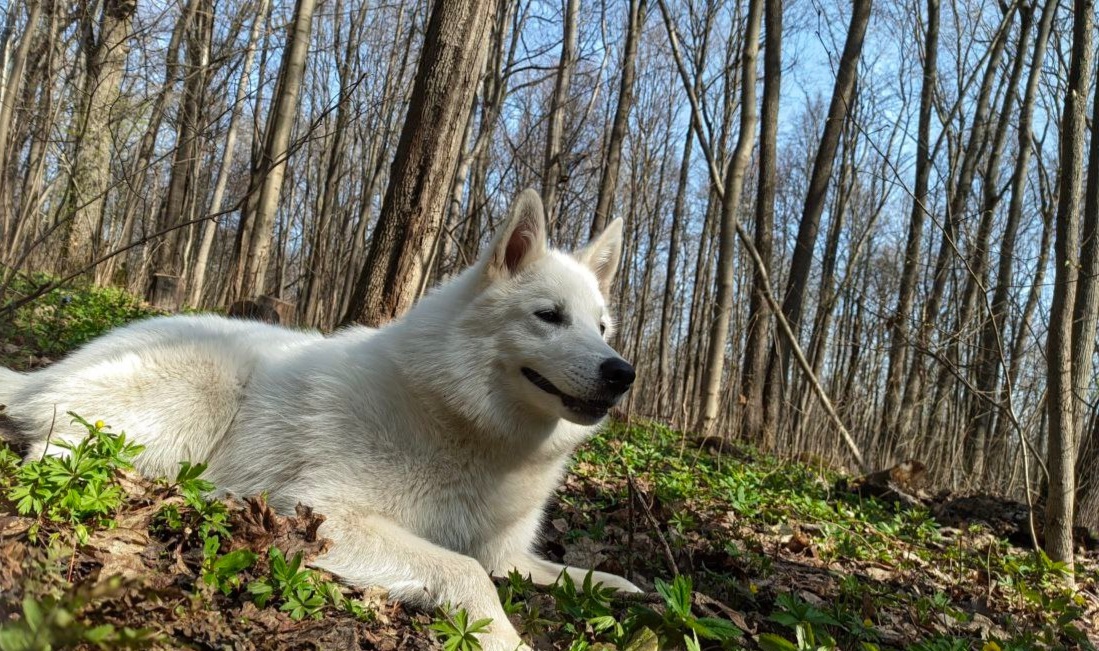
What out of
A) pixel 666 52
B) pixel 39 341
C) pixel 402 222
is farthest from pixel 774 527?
pixel 666 52

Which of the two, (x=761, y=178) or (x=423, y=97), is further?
(x=761, y=178)

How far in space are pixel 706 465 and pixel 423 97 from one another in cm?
428

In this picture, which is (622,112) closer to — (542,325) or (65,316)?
(65,316)

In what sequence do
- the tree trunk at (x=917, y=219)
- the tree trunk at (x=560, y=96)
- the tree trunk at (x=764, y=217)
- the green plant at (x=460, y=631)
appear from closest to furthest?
the green plant at (x=460, y=631), the tree trunk at (x=764, y=217), the tree trunk at (x=560, y=96), the tree trunk at (x=917, y=219)

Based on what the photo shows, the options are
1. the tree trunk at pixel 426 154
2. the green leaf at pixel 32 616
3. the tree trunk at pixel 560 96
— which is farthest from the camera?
the tree trunk at pixel 560 96

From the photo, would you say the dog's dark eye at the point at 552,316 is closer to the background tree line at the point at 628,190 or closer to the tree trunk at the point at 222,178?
the background tree line at the point at 628,190

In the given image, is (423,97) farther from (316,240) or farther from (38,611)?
(316,240)

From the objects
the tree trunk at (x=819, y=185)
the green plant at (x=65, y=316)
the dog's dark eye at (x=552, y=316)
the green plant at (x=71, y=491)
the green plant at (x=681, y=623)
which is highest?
the tree trunk at (x=819, y=185)

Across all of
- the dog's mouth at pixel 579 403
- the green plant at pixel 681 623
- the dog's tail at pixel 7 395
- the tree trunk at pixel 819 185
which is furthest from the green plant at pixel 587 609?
the tree trunk at pixel 819 185

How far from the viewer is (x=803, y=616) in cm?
263

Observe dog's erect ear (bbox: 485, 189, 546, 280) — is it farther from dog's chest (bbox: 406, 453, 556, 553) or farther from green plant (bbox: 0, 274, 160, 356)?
green plant (bbox: 0, 274, 160, 356)

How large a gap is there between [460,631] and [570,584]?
1.92 ft

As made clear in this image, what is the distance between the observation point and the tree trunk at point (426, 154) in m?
4.91

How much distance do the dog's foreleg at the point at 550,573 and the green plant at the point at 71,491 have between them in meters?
1.53
